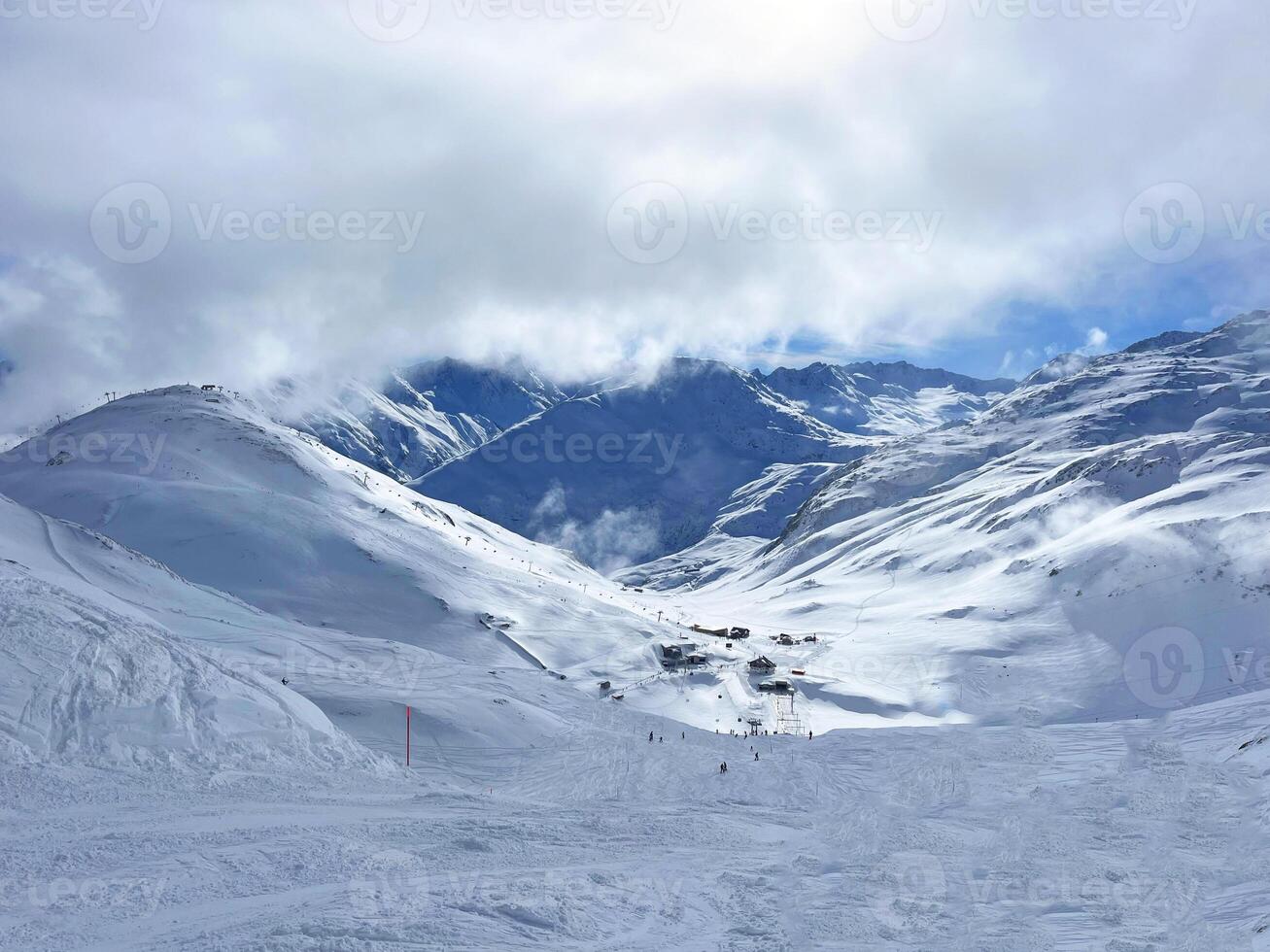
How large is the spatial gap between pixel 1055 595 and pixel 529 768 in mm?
56613

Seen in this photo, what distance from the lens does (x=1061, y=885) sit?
24719 millimetres

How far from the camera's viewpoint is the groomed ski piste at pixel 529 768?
20250mm

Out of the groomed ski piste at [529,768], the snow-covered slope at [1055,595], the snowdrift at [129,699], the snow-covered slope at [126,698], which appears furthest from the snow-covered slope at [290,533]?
the snowdrift at [129,699]

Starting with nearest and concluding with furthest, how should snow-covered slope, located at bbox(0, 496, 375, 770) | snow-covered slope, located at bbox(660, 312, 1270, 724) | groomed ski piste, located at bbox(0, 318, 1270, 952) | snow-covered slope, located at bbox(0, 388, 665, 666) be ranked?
groomed ski piste, located at bbox(0, 318, 1270, 952)
snow-covered slope, located at bbox(0, 496, 375, 770)
snow-covered slope, located at bbox(660, 312, 1270, 724)
snow-covered slope, located at bbox(0, 388, 665, 666)

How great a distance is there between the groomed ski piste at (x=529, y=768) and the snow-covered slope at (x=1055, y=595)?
2.02ft

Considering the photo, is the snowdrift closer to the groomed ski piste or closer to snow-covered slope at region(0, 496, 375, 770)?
snow-covered slope at region(0, 496, 375, 770)

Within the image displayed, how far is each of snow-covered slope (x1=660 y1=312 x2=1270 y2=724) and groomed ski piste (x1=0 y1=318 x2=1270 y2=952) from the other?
61 centimetres

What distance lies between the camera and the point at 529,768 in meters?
37.7

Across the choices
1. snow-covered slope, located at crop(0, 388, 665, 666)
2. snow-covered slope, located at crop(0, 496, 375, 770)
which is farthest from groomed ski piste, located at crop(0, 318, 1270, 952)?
snow-covered slope, located at crop(0, 388, 665, 666)

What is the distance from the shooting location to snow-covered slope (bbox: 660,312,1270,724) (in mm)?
59594

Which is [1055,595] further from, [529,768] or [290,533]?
[290,533]

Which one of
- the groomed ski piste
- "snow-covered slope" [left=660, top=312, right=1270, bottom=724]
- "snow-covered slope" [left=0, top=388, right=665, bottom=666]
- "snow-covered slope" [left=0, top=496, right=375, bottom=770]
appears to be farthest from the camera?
"snow-covered slope" [left=0, top=388, right=665, bottom=666]

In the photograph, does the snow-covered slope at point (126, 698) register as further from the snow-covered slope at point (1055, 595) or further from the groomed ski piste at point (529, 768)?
the snow-covered slope at point (1055, 595)

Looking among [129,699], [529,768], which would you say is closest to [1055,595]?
[529,768]
